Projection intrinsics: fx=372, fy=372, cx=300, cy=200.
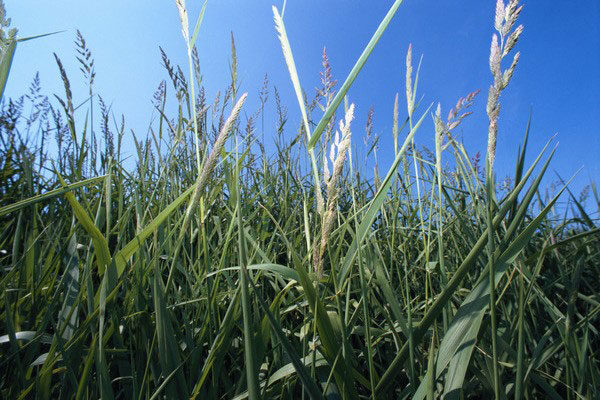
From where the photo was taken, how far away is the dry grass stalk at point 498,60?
732mm

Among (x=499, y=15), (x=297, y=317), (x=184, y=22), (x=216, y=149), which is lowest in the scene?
(x=297, y=317)

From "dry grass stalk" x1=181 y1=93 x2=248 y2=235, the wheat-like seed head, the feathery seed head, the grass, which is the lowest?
the grass

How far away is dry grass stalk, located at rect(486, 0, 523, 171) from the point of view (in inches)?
28.8

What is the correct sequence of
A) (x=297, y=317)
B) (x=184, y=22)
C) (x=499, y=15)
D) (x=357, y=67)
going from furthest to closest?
(x=297, y=317), (x=184, y=22), (x=499, y=15), (x=357, y=67)

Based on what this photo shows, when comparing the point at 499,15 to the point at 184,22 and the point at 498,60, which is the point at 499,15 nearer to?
the point at 498,60

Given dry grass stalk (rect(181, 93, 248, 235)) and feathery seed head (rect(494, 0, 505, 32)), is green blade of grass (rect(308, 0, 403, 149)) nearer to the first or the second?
dry grass stalk (rect(181, 93, 248, 235))

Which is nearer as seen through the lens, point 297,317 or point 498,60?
point 498,60

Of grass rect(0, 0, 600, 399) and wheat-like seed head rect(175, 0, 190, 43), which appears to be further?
wheat-like seed head rect(175, 0, 190, 43)

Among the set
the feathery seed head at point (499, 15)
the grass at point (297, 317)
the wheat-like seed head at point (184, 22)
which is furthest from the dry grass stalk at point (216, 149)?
the feathery seed head at point (499, 15)

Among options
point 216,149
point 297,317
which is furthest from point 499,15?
point 297,317

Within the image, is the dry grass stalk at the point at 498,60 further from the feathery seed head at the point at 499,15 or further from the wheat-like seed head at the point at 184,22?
the wheat-like seed head at the point at 184,22

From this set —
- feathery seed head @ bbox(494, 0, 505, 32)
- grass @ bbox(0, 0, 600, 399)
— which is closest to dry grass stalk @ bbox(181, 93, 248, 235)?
grass @ bbox(0, 0, 600, 399)

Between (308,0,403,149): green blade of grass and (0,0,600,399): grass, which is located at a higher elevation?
(308,0,403,149): green blade of grass

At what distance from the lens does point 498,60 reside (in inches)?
29.2
